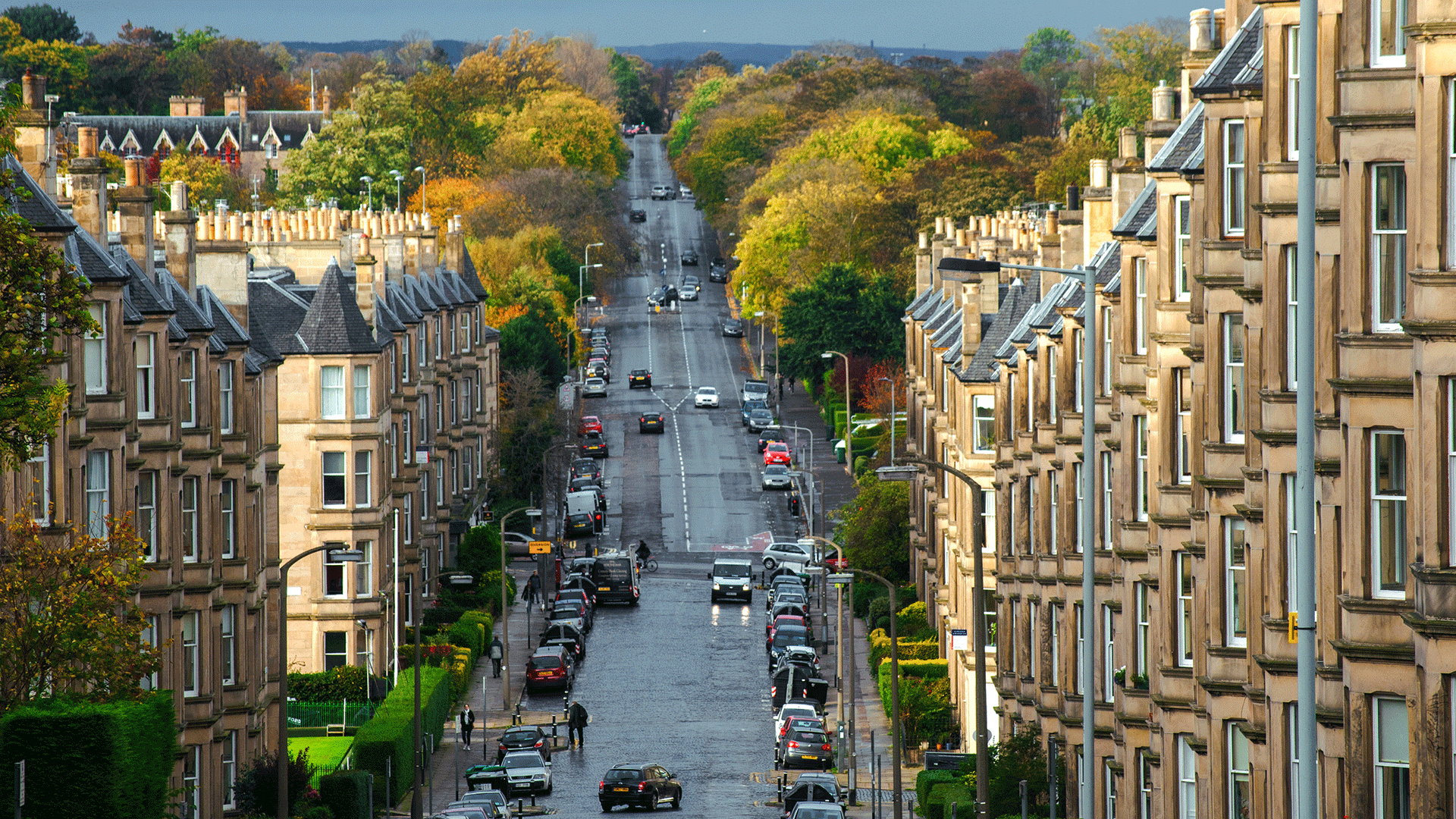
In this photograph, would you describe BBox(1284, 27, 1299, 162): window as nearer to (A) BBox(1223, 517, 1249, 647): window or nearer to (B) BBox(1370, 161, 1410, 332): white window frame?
(B) BBox(1370, 161, 1410, 332): white window frame

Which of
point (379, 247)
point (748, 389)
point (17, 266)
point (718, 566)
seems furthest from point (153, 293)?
point (748, 389)

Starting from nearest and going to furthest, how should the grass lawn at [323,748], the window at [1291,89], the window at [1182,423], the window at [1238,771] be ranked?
the window at [1291,89], the window at [1238,771], the window at [1182,423], the grass lawn at [323,748]

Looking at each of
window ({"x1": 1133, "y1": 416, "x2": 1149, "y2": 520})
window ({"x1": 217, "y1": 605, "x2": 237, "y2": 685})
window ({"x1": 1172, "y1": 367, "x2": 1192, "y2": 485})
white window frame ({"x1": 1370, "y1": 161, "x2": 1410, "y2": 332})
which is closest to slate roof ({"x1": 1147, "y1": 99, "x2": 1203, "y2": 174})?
window ({"x1": 1172, "y1": 367, "x2": 1192, "y2": 485})

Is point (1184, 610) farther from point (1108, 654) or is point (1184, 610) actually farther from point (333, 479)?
point (333, 479)

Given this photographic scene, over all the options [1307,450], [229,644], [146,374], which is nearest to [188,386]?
[146,374]

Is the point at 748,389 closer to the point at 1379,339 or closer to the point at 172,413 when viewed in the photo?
the point at 172,413

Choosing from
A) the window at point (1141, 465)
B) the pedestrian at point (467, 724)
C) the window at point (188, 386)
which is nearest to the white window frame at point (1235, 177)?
the window at point (1141, 465)

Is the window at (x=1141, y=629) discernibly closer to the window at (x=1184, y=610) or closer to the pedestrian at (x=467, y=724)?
the window at (x=1184, y=610)

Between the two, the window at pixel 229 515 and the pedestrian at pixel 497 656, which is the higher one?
the window at pixel 229 515
